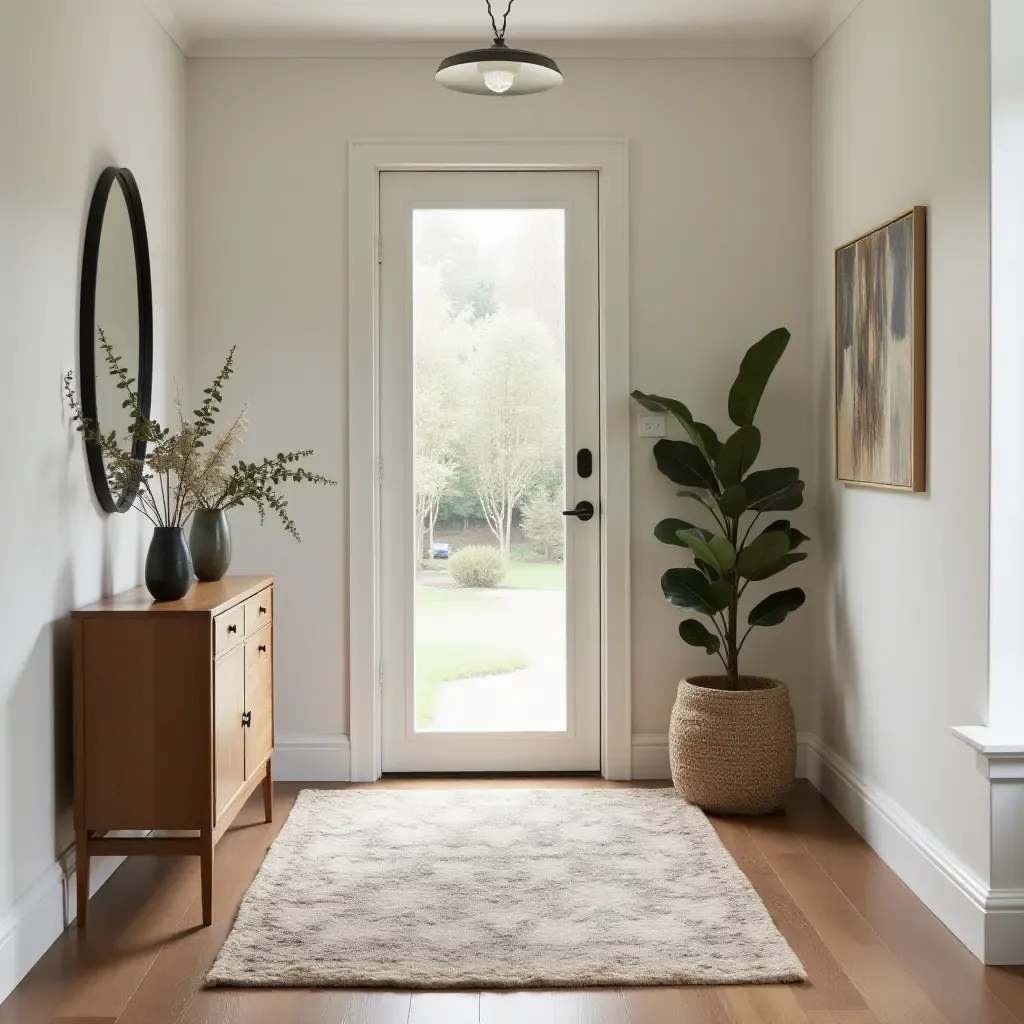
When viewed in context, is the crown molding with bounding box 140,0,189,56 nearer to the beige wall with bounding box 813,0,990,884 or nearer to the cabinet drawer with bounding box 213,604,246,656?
the cabinet drawer with bounding box 213,604,246,656

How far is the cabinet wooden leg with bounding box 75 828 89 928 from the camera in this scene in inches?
114

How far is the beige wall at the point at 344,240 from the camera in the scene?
420 centimetres

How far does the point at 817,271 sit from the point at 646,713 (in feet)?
5.65

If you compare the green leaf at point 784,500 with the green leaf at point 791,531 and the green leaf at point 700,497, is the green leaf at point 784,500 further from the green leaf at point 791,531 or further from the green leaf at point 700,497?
the green leaf at point 700,497

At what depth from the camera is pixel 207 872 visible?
2.91 metres

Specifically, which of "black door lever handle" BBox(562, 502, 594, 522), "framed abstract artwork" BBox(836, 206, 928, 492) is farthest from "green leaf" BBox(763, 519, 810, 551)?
"black door lever handle" BBox(562, 502, 594, 522)

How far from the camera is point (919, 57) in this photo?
3.13 m

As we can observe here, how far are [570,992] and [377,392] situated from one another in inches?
92.9

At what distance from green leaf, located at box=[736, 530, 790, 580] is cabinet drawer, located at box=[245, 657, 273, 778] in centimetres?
157

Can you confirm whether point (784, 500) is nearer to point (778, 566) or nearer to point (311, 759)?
point (778, 566)

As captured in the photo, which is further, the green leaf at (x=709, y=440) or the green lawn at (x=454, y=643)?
the green lawn at (x=454, y=643)

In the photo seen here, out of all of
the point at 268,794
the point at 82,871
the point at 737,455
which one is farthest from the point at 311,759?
the point at 737,455

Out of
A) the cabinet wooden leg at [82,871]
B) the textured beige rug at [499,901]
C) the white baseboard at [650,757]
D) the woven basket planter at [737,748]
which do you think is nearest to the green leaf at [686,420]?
the woven basket planter at [737,748]

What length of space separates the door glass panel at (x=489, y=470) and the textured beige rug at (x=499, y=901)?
517 mm
